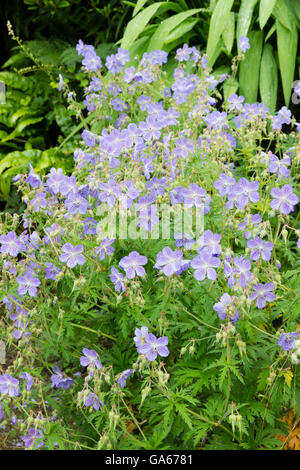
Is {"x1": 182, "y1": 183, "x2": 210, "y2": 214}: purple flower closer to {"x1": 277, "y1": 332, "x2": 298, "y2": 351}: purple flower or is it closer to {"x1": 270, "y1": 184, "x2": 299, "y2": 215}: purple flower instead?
{"x1": 270, "y1": 184, "x2": 299, "y2": 215}: purple flower

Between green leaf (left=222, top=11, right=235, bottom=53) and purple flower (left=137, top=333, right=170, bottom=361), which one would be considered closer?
purple flower (left=137, top=333, right=170, bottom=361)

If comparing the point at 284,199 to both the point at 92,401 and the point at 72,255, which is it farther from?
the point at 92,401

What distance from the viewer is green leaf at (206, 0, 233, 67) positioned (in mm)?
3279

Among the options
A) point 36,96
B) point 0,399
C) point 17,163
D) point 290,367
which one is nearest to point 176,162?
point 290,367

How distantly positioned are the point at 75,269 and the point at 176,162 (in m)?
0.51

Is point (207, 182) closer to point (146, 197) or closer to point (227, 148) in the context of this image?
point (227, 148)

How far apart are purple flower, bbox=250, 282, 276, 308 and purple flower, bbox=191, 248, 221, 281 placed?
6.3 inches

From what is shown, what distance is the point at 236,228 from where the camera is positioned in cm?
179

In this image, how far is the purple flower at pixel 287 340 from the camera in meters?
1.56

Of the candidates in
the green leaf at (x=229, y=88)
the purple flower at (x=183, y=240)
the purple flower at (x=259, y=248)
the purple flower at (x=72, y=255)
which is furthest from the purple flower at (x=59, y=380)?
the green leaf at (x=229, y=88)

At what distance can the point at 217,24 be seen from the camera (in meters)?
3.33

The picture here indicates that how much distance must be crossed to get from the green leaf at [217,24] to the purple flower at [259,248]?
1912 millimetres

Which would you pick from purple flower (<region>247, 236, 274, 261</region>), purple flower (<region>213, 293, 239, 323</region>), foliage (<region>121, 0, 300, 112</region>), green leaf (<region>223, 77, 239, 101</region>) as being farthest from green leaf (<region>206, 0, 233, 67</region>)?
purple flower (<region>213, 293, 239, 323</region>)

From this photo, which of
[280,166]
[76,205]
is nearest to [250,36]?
[280,166]
